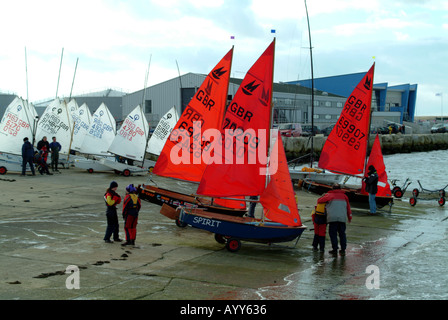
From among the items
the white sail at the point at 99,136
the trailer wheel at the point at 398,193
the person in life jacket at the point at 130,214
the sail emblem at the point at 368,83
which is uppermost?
the sail emblem at the point at 368,83

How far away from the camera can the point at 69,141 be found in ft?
94.2

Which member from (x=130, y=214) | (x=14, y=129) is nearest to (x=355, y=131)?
(x=130, y=214)

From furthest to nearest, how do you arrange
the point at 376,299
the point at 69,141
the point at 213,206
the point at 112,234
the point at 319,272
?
the point at 69,141 < the point at 213,206 < the point at 112,234 < the point at 319,272 < the point at 376,299

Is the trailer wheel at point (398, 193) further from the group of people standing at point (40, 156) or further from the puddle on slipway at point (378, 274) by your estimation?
the group of people standing at point (40, 156)

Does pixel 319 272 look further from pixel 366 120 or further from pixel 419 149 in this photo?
pixel 419 149

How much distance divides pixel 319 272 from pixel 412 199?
473 inches

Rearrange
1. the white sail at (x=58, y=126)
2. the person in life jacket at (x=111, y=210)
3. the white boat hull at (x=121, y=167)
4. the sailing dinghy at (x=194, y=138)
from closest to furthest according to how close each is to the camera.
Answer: the person in life jacket at (x=111, y=210) → the sailing dinghy at (x=194, y=138) → the white boat hull at (x=121, y=167) → the white sail at (x=58, y=126)

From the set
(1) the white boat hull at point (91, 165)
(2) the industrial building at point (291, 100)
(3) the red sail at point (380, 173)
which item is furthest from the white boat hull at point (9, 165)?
(2) the industrial building at point (291, 100)

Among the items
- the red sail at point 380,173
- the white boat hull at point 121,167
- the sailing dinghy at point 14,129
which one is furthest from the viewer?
the sailing dinghy at point 14,129

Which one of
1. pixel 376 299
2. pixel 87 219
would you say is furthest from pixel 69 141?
pixel 376 299

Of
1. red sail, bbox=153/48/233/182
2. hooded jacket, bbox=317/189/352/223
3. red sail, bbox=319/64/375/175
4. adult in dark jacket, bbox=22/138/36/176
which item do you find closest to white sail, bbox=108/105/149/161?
adult in dark jacket, bbox=22/138/36/176

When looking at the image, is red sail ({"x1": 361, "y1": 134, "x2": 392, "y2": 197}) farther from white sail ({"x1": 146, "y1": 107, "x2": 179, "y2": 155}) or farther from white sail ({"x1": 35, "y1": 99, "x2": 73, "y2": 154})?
white sail ({"x1": 35, "y1": 99, "x2": 73, "y2": 154})

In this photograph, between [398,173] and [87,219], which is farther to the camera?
[398,173]

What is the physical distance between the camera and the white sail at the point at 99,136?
28453 mm
